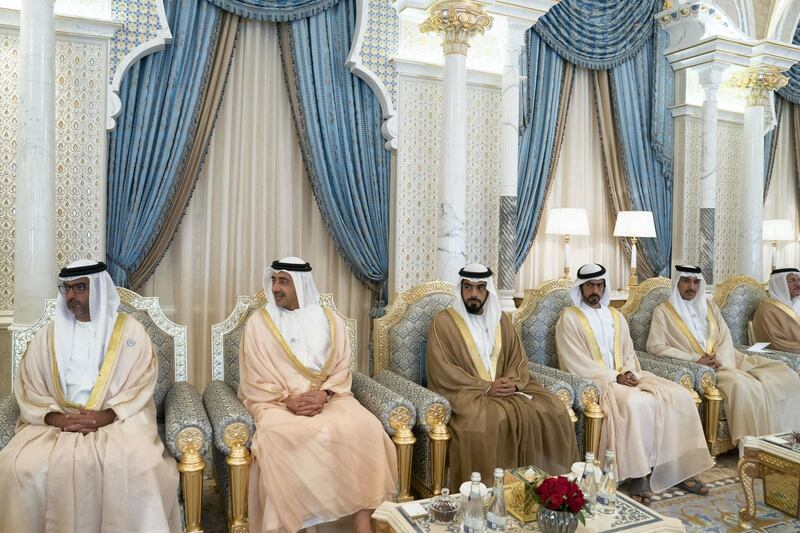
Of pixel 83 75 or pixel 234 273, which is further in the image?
pixel 234 273

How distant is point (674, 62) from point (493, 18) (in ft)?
7.57

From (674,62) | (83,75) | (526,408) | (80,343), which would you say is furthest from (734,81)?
(80,343)

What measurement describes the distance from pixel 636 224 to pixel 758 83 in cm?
226

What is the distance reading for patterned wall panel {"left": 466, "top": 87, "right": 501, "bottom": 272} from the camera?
5.64 m

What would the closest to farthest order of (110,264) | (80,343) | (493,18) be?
(80,343) < (110,264) < (493,18)

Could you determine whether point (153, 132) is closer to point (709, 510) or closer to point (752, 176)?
point (709, 510)

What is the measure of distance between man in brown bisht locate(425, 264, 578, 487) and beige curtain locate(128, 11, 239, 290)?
2.10m

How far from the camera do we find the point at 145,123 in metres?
4.64

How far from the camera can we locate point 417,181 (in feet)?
17.8

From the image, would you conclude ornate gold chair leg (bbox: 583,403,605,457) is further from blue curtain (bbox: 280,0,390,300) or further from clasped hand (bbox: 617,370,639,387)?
blue curtain (bbox: 280,0,390,300)

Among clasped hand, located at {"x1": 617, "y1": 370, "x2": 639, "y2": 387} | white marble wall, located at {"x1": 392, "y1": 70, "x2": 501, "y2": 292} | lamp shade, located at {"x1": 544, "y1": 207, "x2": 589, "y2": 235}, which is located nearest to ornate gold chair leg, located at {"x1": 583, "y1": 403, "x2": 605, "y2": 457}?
clasped hand, located at {"x1": 617, "y1": 370, "x2": 639, "y2": 387}

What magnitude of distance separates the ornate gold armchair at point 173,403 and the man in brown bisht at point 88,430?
7cm

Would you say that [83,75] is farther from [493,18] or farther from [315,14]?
[493,18]

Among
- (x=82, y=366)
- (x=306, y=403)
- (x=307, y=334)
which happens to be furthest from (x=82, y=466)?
(x=307, y=334)
